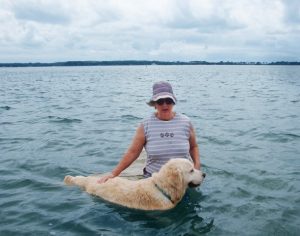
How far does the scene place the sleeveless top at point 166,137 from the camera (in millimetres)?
8375

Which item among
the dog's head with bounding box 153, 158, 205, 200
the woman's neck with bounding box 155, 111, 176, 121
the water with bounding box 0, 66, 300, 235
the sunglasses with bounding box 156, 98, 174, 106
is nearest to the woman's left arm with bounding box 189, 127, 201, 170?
the woman's neck with bounding box 155, 111, 176, 121

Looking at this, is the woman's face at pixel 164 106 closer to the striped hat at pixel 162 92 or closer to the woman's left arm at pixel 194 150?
the striped hat at pixel 162 92

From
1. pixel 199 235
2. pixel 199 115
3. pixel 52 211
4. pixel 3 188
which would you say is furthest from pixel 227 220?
pixel 199 115

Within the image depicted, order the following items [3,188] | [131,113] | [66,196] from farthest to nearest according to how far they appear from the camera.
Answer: [131,113]
[3,188]
[66,196]

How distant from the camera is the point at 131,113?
24062mm

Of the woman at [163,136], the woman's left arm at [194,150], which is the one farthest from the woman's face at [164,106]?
the woman's left arm at [194,150]

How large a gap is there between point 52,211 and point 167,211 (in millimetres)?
2338

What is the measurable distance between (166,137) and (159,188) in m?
1.17

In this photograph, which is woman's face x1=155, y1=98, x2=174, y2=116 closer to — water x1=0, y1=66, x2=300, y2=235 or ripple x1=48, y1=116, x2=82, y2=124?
water x1=0, y1=66, x2=300, y2=235

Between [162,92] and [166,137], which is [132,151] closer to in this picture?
[166,137]

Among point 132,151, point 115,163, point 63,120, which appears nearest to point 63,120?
point 63,120

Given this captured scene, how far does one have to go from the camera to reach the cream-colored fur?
24.4 ft

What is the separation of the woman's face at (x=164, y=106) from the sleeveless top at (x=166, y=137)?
0.18m

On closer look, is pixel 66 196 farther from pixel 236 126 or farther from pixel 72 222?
pixel 236 126
